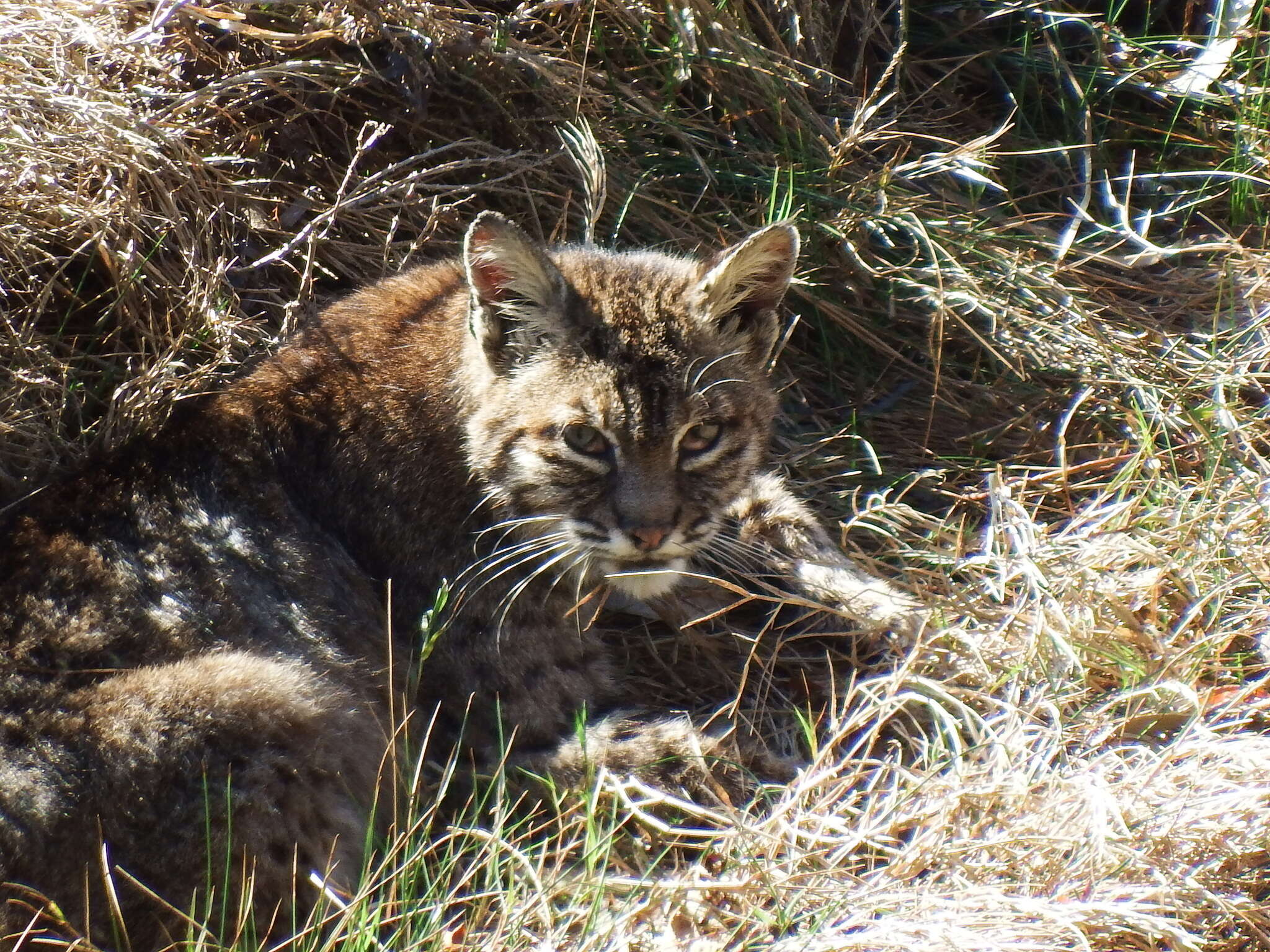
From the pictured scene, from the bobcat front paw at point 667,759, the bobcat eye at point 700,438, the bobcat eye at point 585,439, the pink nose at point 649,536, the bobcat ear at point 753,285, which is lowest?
the bobcat front paw at point 667,759

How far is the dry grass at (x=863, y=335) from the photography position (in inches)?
118

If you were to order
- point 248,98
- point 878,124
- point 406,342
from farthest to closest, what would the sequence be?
point 878,124
point 248,98
point 406,342

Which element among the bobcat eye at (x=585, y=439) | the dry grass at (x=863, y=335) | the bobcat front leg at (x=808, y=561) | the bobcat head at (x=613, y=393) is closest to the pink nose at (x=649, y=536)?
the bobcat head at (x=613, y=393)

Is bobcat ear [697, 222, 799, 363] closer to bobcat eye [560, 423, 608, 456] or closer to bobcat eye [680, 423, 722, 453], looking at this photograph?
bobcat eye [680, 423, 722, 453]

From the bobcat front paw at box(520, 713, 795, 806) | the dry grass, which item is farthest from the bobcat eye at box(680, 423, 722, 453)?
the bobcat front paw at box(520, 713, 795, 806)

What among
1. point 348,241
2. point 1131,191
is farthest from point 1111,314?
point 348,241

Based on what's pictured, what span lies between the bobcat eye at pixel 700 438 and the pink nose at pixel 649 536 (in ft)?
0.88

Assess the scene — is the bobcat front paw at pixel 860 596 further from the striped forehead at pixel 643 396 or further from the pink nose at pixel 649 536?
the striped forehead at pixel 643 396

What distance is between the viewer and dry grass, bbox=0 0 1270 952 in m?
3.01

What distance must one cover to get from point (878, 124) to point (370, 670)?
10.4 feet

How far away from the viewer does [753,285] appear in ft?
12.2

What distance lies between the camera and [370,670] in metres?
3.55

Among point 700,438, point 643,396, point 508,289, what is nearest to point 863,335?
point 700,438

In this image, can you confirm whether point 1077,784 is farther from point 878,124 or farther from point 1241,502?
point 878,124
